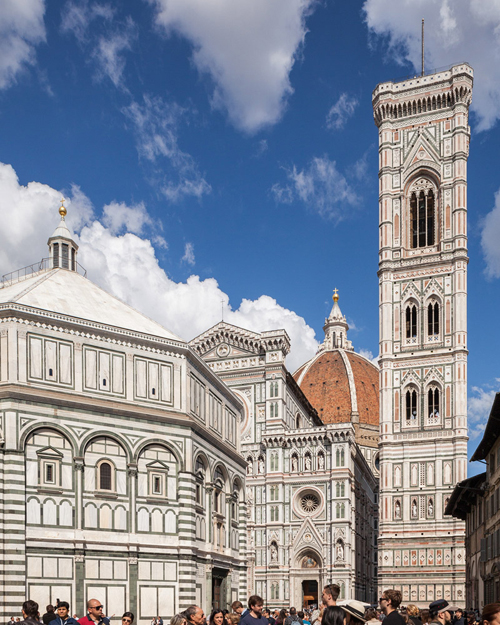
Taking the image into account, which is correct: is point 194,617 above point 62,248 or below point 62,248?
below

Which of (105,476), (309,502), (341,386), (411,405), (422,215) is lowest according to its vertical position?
(309,502)

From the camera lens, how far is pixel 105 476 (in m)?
32.9

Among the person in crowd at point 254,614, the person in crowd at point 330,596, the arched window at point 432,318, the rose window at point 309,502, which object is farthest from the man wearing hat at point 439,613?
the rose window at point 309,502

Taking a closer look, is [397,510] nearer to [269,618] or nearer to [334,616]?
[269,618]

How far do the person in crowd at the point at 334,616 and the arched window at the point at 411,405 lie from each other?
193 feet

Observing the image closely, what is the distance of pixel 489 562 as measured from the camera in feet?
131

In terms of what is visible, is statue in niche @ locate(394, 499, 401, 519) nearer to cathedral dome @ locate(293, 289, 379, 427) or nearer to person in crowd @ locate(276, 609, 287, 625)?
person in crowd @ locate(276, 609, 287, 625)

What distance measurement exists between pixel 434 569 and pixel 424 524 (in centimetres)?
345

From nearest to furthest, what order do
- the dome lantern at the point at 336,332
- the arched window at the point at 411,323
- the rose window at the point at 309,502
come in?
the arched window at the point at 411,323 → the rose window at the point at 309,502 → the dome lantern at the point at 336,332

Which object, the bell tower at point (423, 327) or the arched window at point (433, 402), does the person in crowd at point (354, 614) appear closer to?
the bell tower at point (423, 327)

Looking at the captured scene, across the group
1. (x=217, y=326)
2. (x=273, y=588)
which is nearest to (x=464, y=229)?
(x=217, y=326)

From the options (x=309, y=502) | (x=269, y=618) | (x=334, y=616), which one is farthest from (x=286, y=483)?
(x=334, y=616)

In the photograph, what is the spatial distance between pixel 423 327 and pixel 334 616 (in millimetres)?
59992

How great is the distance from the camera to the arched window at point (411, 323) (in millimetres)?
68062
